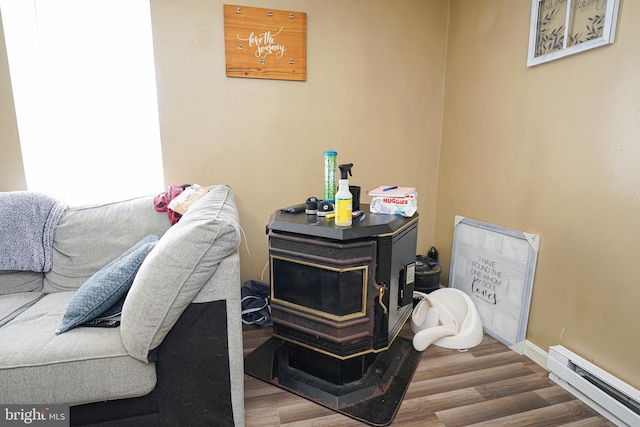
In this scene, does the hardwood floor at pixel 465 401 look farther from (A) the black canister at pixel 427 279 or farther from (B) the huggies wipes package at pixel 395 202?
(B) the huggies wipes package at pixel 395 202

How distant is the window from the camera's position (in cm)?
183

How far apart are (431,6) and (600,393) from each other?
97.7 inches

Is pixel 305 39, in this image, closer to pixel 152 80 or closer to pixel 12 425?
pixel 152 80

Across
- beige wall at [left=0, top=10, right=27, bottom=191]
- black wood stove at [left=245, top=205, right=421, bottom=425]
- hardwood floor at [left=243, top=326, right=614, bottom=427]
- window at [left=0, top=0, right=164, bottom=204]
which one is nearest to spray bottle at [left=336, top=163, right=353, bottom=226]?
black wood stove at [left=245, top=205, right=421, bottom=425]

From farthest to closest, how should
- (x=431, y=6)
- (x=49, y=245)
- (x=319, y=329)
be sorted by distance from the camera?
(x=431, y=6)
(x=49, y=245)
(x=319, y=329)

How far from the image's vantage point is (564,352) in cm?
156

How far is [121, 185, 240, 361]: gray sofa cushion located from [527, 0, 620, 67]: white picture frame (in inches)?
69.6

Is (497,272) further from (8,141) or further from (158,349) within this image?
(8,141)

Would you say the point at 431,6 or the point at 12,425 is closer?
the point at 12,425

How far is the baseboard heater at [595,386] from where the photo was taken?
1301 millimetres

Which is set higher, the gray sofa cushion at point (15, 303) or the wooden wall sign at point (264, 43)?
the wooden wall sign at point (264, 43)

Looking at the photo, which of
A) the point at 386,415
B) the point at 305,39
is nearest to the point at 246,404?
the point at 386,415
